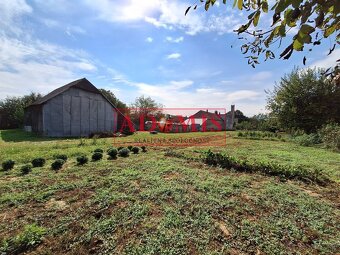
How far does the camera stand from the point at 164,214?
3.05m

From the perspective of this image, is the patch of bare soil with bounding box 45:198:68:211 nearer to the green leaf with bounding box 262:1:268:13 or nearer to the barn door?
the green leaf with bounding box 262:1:268:13

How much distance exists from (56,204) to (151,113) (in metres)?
32.3

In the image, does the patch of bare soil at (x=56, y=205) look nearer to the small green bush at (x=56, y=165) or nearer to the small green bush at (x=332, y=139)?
the small green bush at (x=56, y=165)

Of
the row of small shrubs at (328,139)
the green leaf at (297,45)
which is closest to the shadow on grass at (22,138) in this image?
the green leaf at (297,45)

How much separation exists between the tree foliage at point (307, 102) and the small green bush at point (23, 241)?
20.2 metres

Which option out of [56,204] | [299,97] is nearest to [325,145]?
[299,97]

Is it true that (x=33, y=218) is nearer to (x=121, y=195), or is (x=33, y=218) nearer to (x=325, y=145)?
(x=121, y=195)

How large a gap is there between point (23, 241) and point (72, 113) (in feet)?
58.6

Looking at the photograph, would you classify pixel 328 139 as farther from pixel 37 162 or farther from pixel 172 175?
pixel 37 162

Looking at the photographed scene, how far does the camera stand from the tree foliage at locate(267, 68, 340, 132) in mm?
17297

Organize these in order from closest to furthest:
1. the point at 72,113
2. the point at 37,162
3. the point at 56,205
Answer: the point at 56,205
the point at 37,162
the point at 72,113

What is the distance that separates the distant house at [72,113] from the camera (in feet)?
55.8

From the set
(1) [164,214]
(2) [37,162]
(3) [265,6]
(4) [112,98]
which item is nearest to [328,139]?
(1) [164,214]

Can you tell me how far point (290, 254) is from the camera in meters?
2.22
